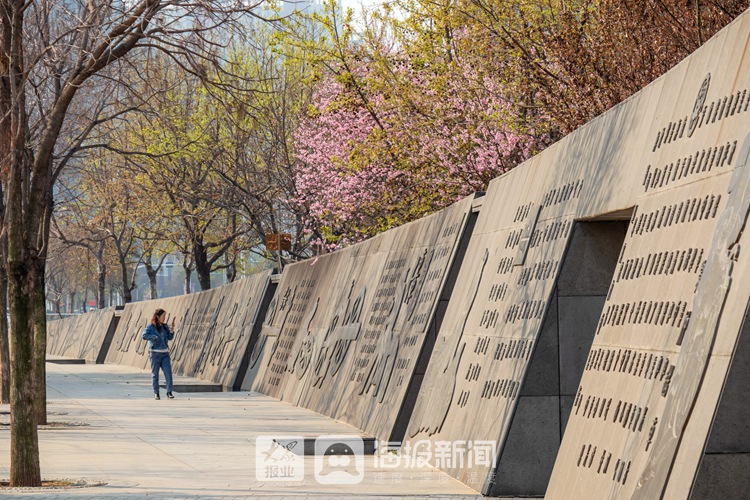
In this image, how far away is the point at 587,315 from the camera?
9891 mm

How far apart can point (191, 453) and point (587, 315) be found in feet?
17.5

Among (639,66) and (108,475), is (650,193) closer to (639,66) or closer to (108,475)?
(108,475)

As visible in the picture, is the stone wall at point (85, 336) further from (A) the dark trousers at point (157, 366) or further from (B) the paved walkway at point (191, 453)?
(B) the paved walkway at point (191, 453)

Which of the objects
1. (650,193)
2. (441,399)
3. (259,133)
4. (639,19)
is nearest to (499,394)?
(441,399)

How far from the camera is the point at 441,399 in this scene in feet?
39.0

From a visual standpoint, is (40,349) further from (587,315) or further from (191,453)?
(587,315)

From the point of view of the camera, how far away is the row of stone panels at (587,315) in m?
6.23

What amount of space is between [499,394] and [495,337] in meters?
0.74

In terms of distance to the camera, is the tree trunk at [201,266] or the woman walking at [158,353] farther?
the tree trunk at [201,266]

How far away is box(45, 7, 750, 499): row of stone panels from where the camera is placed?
20.4 ft

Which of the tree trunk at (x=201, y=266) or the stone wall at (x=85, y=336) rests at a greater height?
the tree trunk at (x=201, y=266)

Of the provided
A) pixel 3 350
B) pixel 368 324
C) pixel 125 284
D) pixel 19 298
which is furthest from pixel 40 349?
pixel 125 284

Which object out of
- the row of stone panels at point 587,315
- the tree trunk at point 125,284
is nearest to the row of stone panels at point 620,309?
the row of stone panels at point 587,315

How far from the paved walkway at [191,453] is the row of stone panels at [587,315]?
618 mm
